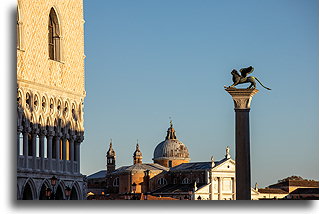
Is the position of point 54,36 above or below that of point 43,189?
above

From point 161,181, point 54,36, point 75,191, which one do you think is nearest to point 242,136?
point 54,36

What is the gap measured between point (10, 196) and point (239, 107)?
3.15 meters

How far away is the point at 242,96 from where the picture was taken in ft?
41.4

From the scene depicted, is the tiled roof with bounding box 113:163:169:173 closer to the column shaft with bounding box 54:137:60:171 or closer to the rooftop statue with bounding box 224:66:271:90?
the column shaft with bounding box 54:137:60:171

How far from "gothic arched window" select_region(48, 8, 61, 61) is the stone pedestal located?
4177 mm

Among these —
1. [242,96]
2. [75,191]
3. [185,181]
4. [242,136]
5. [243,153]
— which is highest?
[242,96]

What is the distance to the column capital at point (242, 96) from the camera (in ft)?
41.4

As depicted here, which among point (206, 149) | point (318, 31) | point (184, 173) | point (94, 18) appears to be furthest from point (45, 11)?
point (184, 173)

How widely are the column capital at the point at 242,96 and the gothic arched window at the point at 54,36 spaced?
13.7 ft

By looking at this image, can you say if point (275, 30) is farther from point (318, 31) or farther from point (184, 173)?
point (184, 173)

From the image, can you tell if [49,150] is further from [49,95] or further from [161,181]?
[161,181]

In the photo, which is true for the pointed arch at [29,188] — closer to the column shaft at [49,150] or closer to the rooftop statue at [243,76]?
the column shaft at [49,150]

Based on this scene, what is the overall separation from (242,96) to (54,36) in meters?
4.47

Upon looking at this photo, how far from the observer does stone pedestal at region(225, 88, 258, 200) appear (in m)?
12.5
